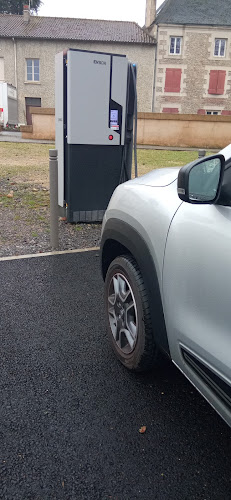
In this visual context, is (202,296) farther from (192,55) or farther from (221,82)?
(221,82)

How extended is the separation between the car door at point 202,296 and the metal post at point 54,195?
293 centimetres

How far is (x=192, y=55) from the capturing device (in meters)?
38.4

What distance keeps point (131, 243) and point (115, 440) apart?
1.05 metres

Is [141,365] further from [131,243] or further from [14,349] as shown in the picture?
[14,349]

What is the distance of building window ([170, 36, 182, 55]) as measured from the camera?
38219 mm

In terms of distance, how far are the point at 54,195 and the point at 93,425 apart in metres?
3.15

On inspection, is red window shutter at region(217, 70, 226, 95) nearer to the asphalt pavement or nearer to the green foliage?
the green foliage

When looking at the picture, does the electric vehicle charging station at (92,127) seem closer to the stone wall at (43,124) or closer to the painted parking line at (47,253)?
the painted parking line at (47,253)

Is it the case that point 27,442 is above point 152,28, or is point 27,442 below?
below

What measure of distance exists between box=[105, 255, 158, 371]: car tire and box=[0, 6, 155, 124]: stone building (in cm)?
3914

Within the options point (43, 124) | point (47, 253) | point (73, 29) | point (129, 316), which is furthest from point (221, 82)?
point (129, 316)

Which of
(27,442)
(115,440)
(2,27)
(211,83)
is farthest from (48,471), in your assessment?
(2,27)

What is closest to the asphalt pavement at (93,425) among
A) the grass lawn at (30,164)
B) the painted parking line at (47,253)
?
the painted parking line at (47,253)

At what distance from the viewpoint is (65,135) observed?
18.6ft
